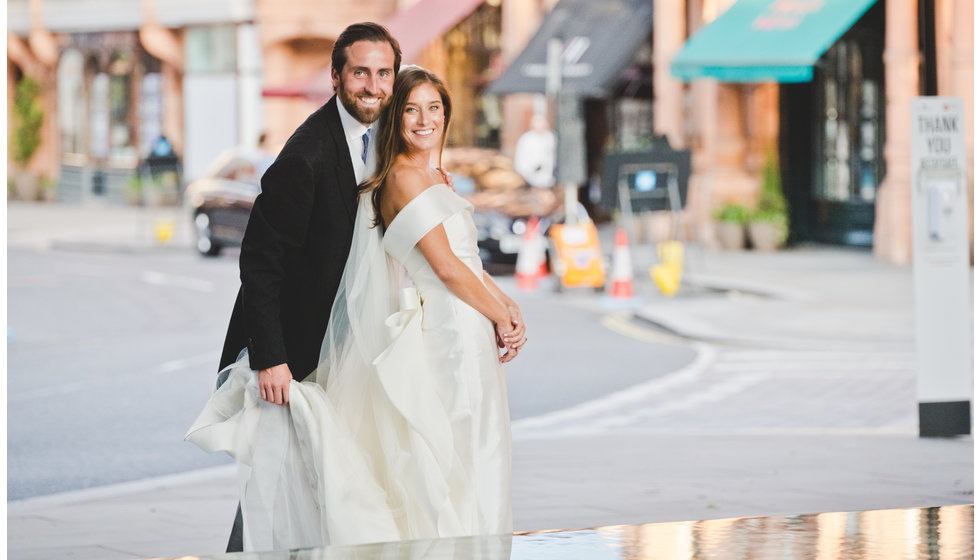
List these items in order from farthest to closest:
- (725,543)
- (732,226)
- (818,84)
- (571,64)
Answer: (571,64) < (818,84) < (732,226) < (725,543)

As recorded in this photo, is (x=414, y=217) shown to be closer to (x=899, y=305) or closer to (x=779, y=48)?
(x=899, y=305)

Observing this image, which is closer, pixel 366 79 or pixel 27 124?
pixel 366 79

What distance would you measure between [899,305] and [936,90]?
277 inches

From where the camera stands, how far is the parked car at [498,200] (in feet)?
66.0

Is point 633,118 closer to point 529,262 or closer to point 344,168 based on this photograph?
point 529,262

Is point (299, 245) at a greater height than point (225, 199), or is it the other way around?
point (225, 199)

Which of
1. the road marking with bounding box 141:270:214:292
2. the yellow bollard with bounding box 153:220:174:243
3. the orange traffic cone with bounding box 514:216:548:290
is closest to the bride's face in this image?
the orange traffic cone with bounding box 514:216:548:290

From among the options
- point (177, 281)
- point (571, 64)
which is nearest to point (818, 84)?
point (571, 64)

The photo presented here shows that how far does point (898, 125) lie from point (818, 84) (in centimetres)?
400

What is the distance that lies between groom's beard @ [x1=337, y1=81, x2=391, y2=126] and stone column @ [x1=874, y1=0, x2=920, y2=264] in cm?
1664

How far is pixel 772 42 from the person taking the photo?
2119cm

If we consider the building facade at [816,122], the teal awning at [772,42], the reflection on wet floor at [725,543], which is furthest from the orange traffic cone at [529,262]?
the reflection on wet floor at [725,543]

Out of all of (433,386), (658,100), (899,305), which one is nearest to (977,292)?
(899,305)

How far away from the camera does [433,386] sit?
189 inches
